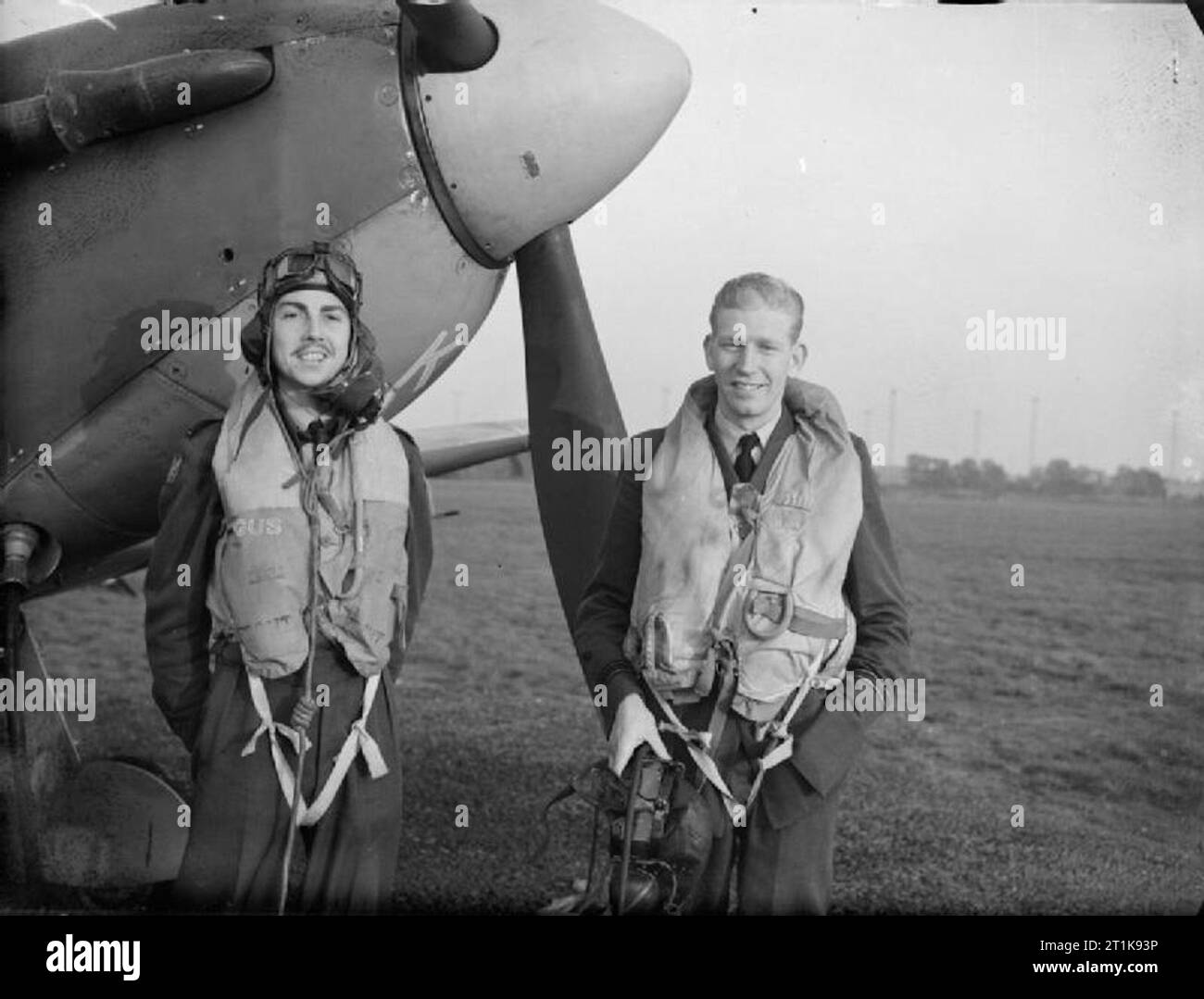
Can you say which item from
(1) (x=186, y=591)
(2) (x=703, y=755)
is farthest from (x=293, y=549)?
(2) (x=703, y=755)

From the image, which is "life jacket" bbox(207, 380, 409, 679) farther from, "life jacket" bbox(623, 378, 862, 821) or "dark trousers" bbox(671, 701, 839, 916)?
"dark trousers" bbox(671, 701, 839, 916)

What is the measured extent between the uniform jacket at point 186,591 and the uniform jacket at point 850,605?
1.69 ft

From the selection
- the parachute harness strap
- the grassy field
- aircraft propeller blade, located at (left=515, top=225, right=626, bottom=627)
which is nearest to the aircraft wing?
the grassy field

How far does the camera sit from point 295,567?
2.78 meters

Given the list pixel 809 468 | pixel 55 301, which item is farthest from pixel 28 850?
pixel 809 468

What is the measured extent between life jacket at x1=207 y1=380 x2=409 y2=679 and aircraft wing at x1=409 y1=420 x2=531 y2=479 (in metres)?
1.08

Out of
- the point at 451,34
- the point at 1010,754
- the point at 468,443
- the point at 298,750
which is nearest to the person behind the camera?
the point at 298,750

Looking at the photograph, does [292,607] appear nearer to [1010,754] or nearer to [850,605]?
[850,605]

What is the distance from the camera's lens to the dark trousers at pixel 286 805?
9.16 feet

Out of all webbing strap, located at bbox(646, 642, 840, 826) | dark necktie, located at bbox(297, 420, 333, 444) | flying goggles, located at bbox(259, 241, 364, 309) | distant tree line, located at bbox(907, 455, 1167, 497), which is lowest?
webbing strap, located at bbox(646, 642, 840, 826)

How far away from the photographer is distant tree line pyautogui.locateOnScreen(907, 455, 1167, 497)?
11.0 feet

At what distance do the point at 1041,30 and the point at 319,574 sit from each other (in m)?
1.83

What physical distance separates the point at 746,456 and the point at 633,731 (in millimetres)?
538
